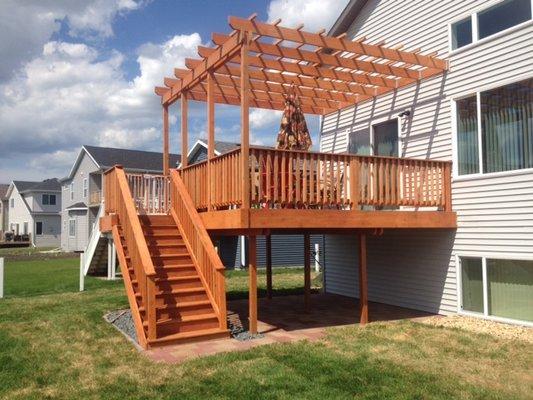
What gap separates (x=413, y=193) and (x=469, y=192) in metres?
1.01

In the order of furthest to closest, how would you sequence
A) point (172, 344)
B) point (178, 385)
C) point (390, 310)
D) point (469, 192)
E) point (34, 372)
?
point (390, 310), point (469, 192), point (172, 344), point (34, 372), point (178, 385)

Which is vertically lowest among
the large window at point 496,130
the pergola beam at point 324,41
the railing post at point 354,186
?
the railing post at point 354,186

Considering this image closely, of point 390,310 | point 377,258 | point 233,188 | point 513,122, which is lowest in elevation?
point 390,310

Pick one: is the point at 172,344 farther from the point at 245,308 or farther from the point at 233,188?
the point at 245,308

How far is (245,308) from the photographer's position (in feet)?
35.4

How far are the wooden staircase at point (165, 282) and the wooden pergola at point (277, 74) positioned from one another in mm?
763

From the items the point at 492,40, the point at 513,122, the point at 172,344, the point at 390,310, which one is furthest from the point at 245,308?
the point at 492,40

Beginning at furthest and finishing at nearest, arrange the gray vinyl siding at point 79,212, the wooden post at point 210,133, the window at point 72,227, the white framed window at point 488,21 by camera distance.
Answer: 1. the window at point 72,227
2. the gray vinyl siding at point 79,212
3. the wooden post at point 210,133
4. the white framed window at point 488,21

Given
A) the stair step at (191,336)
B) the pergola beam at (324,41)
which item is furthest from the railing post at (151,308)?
the pergola beam at (324,41)

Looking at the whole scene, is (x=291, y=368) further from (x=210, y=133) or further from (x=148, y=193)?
(x=148, y=193)

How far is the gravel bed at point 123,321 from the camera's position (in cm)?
812

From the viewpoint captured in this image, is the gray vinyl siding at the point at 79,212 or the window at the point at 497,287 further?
the gray vinyl siding at the point at 79,212

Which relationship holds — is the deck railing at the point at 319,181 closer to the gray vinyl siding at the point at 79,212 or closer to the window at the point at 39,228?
the gray vinyl siding at the point at 79,212

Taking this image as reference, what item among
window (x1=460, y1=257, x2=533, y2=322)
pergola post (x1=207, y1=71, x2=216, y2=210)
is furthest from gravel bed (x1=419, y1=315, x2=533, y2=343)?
pergola post (x1=207, y1=71, x2=216, y2=210)
